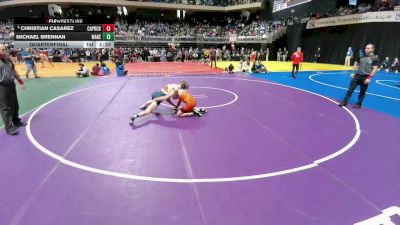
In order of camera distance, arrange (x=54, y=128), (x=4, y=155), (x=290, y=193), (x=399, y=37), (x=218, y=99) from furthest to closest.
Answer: (x=399, y=37), (x=218, y=99), (x=54, y=128), (x=4, y=155), (x=290, y=193)

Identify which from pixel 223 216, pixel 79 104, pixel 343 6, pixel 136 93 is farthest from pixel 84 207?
pixel 343 6

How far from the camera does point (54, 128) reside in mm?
5992

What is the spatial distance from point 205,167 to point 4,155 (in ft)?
10.6

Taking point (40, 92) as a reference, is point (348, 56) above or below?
above

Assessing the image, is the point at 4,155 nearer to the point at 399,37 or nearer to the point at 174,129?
the point at 174,129

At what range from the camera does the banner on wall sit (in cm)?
1988
